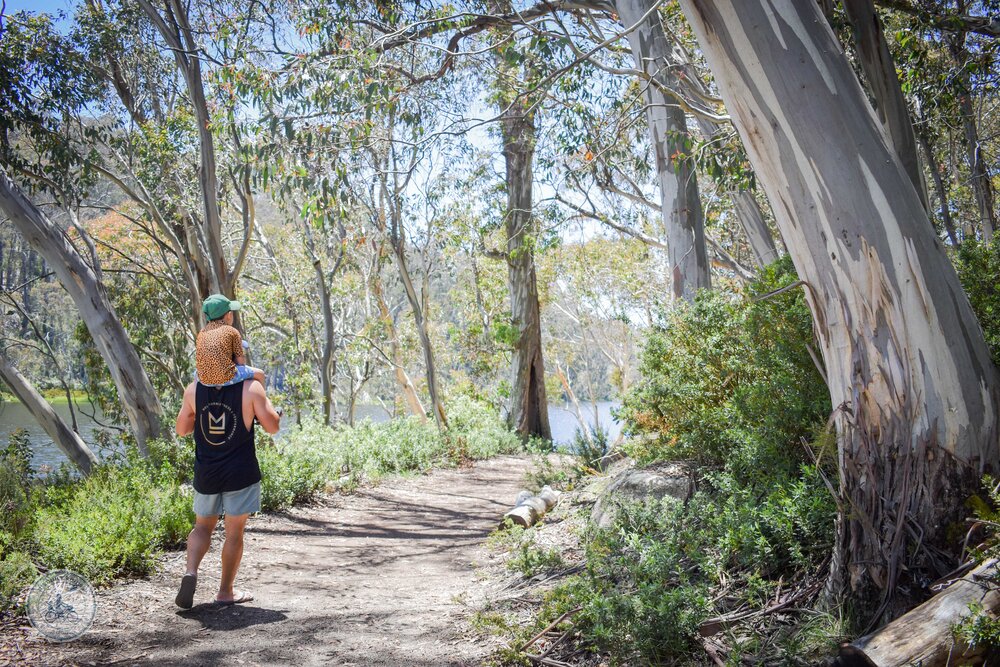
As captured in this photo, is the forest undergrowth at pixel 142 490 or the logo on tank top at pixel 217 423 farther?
the forest undergrowth at pixel 142 490

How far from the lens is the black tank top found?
13.4 feet

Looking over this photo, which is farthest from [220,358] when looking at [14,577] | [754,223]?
[754,223]

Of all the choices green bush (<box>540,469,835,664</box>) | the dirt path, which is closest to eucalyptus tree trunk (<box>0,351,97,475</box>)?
the dirt path

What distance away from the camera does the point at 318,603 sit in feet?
15.5

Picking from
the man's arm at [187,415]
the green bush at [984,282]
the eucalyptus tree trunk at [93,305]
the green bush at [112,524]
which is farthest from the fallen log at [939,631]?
the eucalyptus tree trunk at [93,305]

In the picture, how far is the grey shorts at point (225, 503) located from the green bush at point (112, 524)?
0.95 m

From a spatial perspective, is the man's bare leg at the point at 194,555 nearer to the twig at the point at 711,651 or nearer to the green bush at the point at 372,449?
the twig at the point at 711,651

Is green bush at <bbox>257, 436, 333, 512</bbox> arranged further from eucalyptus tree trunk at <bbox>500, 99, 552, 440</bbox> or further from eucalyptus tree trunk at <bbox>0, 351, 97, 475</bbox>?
eucalyptus tree trunk at <bbox>500, 99, 552, 440</bbox>

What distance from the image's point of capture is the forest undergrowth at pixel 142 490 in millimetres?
4426

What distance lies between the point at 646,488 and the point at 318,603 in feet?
7.78

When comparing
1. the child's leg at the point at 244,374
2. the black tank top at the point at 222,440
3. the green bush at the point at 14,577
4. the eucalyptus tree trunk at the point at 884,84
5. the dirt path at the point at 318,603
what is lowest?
the dirt path at the point at 318,603

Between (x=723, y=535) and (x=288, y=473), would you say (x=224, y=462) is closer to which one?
(x=723, y=535)

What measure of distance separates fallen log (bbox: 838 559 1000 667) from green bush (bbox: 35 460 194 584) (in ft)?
14.2

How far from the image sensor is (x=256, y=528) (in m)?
6.60
